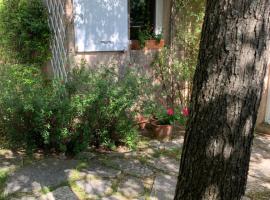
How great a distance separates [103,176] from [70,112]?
84 centimetres

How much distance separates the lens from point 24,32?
17.1ft

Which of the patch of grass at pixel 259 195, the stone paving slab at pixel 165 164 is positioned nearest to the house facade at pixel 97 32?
the stone paving slab at pixel 165 164

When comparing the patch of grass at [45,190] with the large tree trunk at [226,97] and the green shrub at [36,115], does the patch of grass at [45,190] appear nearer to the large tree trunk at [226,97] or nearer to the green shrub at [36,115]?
the green shrub at [36,115]

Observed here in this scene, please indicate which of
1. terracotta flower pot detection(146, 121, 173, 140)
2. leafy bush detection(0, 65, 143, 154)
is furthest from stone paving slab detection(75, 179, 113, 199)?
terracotta flower pot detection(146, 121, 173, 140)

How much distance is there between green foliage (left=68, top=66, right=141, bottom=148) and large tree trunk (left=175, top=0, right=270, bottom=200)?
2.21 metres

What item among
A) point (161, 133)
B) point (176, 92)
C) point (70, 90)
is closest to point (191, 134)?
point (70, 90)

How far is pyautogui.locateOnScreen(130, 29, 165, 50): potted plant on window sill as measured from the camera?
5.55m

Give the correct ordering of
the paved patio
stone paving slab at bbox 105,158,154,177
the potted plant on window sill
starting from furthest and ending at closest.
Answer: the potted plant on window sill → stone paving slab at bbox 105,158,154,177 → the paved patio

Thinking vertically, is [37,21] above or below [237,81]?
above

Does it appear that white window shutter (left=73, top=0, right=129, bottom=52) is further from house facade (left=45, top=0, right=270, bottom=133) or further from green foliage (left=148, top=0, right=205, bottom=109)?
green foliage (left=148, top=0, right=205, bottom=109)

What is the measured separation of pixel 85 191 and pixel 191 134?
1748 millimetres

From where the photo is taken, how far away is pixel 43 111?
3.66 m

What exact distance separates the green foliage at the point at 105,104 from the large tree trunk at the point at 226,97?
2208mm

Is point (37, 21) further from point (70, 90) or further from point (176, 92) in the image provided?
point (176, 92)
